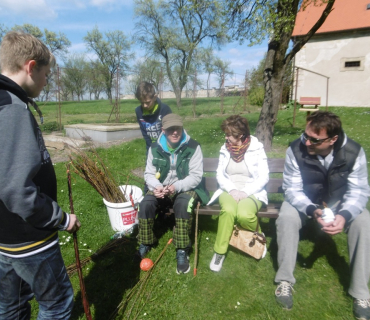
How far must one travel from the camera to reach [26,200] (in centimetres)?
121

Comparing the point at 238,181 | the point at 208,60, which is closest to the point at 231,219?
Result: the point at 238,181

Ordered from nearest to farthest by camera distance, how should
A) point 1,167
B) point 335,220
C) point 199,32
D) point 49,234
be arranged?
point 1,167, point 49,234, point 335,220, point 199,32

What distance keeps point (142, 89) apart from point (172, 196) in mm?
1430

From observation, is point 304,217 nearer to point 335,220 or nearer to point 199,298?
point 335,220

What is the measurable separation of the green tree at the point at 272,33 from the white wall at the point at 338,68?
12048 mm

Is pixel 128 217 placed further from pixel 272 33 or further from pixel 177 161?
pixel 272 33

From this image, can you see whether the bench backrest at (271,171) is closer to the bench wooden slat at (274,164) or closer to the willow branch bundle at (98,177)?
the bench wooden slat at (274,164)

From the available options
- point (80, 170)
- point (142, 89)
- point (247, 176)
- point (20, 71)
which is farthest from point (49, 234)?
point (142, 89)

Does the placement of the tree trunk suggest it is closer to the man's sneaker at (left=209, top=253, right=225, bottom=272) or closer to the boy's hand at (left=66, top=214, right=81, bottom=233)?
the man's sneaker at (left=209, top=253, right=225, bottom=272)

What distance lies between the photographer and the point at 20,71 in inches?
50.7

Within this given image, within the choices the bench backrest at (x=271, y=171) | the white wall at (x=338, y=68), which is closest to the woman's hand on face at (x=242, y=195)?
the bench backrest at (x=271, y=171)

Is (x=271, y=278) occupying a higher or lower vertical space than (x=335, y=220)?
lower

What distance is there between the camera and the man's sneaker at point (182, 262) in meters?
2.74

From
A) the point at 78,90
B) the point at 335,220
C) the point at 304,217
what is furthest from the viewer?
the point at 78,90
